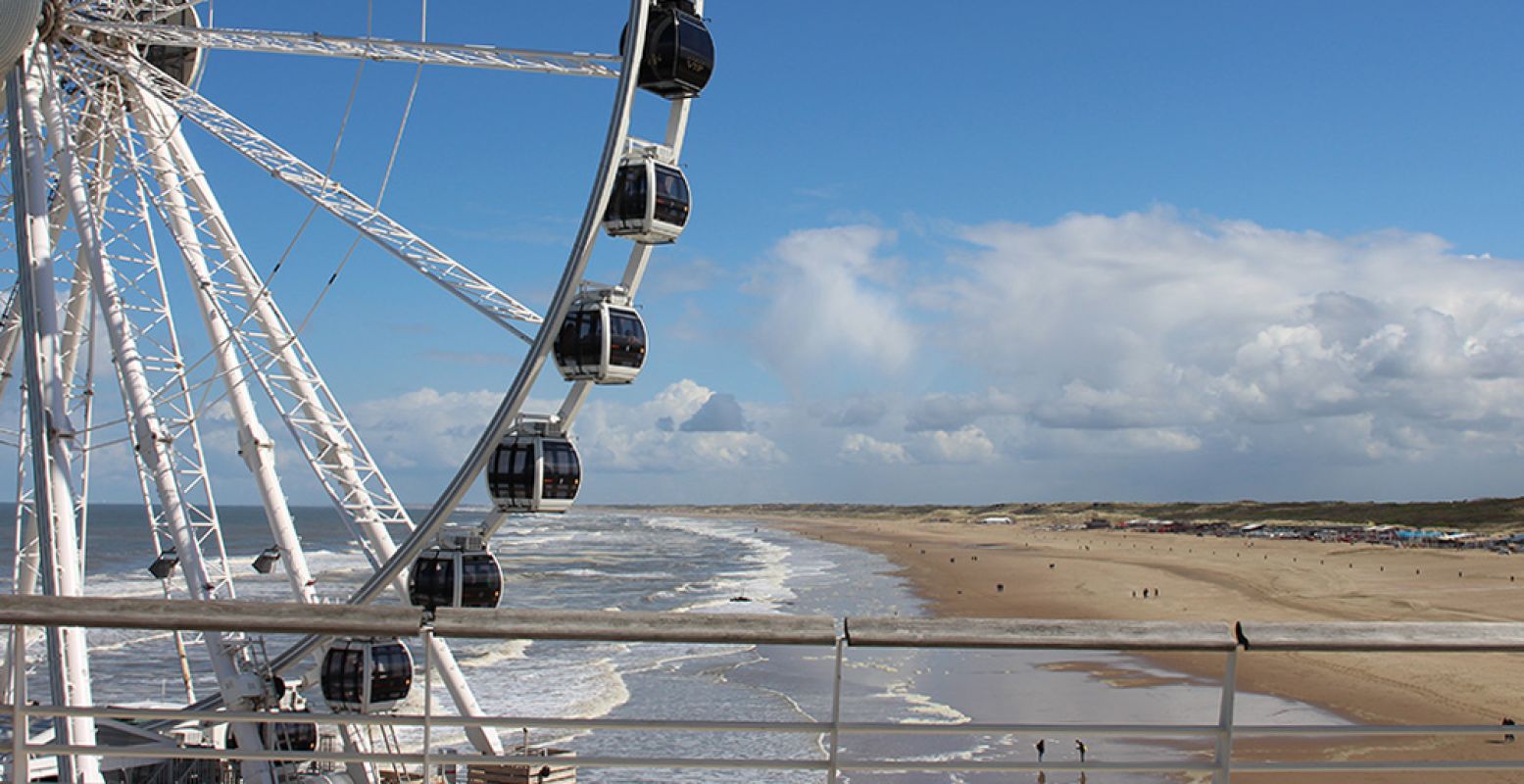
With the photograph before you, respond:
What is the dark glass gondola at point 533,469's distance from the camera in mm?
15531

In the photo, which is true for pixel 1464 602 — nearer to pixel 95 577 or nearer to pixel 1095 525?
pixel 95 577

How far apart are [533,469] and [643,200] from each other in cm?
351

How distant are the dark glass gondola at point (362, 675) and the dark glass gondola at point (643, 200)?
20.6ft

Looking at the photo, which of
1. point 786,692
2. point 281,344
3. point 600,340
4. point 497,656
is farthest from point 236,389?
point 497,656

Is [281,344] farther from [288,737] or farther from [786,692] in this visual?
[786,692]

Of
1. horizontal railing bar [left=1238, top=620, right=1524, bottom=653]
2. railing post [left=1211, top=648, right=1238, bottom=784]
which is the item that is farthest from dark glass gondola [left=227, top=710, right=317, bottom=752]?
horizontal railing bar [left=1238, top=620, right=1524, bottom=653]

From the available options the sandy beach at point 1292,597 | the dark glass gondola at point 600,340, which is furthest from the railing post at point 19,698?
the sandy beach at point 1292,597

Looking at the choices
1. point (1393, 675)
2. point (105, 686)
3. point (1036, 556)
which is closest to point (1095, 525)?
point (1036, 556)

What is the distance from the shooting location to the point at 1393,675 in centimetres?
3422

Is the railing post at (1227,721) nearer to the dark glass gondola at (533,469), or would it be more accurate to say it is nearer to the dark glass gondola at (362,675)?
the dark glass gondola at (533,469)

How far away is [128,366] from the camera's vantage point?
17.8 m

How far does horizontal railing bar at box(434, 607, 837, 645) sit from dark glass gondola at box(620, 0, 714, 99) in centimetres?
1153

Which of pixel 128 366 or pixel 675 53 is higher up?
pixel 675 53

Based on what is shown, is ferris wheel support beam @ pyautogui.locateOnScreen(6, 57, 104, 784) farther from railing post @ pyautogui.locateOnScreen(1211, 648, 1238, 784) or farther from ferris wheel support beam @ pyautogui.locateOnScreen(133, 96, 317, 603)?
railing post @ pyautogui.locateOnScreen(1211, 648, 1238, 784)
